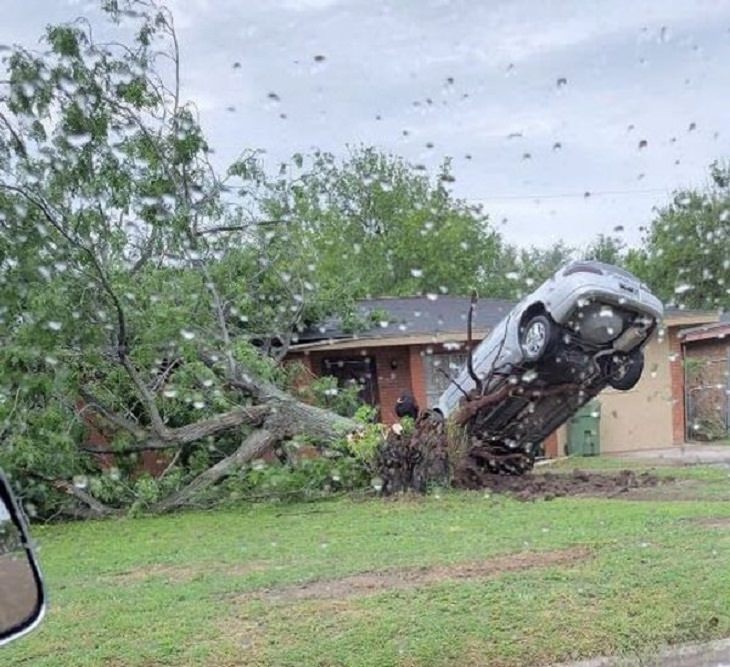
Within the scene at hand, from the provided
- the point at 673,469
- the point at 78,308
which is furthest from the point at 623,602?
the point at 673,469

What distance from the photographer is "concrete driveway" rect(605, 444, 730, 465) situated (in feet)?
41.2

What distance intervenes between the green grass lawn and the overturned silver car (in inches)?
57.8

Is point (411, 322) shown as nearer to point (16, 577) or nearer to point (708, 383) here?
point (708, 383)

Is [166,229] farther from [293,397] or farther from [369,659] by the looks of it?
[369,659]

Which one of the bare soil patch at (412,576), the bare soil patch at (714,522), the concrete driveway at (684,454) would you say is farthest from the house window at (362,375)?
the bare soil patch at (412,576)

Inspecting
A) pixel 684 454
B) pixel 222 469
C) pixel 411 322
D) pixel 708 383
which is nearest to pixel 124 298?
pixel 222 469

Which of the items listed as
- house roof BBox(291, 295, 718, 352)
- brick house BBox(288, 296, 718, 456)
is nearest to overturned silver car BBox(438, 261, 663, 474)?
brick house BBox(288, 296, 718, 456)

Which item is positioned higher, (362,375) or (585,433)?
(362,375)

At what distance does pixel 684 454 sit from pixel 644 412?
2.56 metres

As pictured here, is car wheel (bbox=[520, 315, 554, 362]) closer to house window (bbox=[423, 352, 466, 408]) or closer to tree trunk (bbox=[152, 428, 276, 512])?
tree trunk (bbox=[152, 428, 276, 512])

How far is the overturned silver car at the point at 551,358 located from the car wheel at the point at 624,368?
0.5 inches

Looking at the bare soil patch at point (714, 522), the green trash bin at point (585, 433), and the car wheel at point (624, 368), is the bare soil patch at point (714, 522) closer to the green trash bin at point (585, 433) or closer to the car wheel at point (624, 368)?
the car wheel at point (624, 368)

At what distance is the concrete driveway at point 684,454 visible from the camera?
495 inches

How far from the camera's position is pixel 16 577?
1.79 metres
